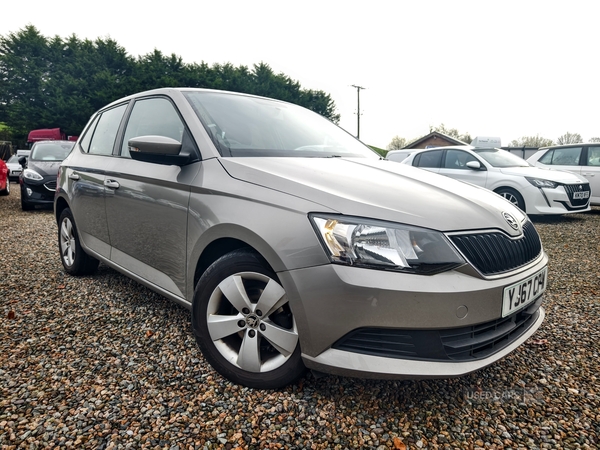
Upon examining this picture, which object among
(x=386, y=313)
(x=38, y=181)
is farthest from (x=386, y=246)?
(x=38, y=181)

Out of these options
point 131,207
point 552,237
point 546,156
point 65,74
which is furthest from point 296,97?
point 131,207

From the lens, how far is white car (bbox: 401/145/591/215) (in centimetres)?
735

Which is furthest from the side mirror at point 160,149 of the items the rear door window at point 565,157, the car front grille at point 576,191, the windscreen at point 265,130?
the rear door window at point 565,157

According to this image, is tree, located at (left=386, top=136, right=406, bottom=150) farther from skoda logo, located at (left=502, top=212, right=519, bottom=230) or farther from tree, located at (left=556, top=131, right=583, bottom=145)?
skoda logo, located at (left=502, top=212, right=519, bottom=230)

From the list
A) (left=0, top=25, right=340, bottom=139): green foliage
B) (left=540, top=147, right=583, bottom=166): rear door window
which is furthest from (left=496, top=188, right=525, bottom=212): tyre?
(left=0, top=25, right=340, bottom=139): green foliage

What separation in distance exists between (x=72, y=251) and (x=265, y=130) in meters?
2.47

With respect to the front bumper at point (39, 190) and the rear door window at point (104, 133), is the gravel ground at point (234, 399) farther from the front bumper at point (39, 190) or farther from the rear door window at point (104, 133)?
the front bumper at point (39, 190)

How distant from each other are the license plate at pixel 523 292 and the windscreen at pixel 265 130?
1300 millimetres

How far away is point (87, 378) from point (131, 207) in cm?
108

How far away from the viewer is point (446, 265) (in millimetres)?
1590

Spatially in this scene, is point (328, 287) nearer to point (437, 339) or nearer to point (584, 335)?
point (437, 339)

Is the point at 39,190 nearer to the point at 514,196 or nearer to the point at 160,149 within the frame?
the point at 160,149

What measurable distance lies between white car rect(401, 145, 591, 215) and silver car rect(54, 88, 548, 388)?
6.06 m

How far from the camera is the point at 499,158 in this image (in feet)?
27.2
